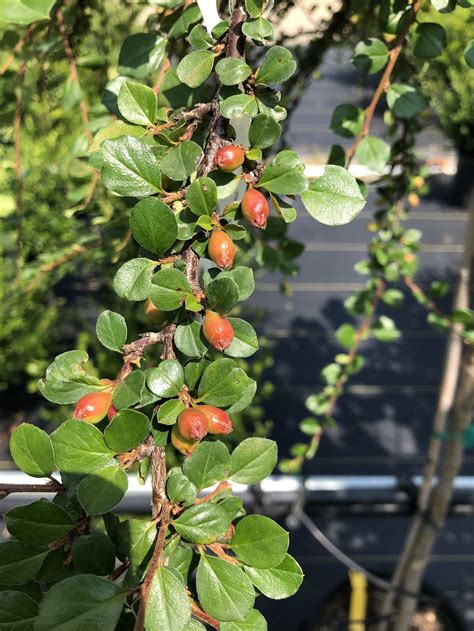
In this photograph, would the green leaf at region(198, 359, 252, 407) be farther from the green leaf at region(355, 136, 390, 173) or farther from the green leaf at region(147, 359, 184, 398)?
the green leaf at region(355, 136, 390, 173)

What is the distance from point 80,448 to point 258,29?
0.86ft

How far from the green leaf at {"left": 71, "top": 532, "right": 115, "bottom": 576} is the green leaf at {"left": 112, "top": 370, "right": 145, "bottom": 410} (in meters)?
0.06

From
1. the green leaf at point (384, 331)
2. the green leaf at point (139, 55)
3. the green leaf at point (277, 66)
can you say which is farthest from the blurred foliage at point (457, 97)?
the green leaf at point (277, 66)

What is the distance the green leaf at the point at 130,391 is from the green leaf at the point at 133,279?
0.06 meters

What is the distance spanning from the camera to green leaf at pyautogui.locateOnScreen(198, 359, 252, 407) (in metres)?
0.31

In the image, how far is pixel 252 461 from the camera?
0.34 meters

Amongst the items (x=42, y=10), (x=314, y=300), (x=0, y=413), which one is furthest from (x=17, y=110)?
(x=314, y=300)

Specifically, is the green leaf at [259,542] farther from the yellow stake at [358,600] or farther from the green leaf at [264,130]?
the yellow stake at [358,600]

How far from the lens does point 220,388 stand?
313mm

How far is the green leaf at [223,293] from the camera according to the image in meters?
0.30

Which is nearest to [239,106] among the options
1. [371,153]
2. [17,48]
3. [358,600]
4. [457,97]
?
[371,153]

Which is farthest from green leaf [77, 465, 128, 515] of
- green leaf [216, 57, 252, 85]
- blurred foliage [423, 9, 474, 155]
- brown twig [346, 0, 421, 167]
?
blurred foliage [423, 9, 474, 155]

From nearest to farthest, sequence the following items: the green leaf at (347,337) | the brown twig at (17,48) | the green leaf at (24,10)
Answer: the green leaf at (24,10)
the brown twig at (17,48)
the green leaf at (347,337)

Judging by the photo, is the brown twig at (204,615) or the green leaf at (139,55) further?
the green leaf at (139,55)
